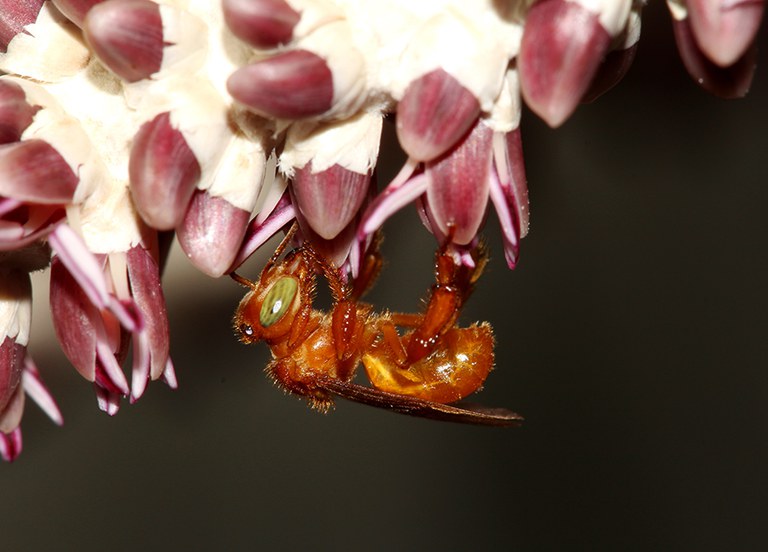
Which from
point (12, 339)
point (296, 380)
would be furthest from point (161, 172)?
point (296, 380)

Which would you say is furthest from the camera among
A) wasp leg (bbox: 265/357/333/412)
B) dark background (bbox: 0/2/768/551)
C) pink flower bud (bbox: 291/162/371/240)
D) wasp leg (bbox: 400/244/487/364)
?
dark background (bbox: 0/2/768/551)

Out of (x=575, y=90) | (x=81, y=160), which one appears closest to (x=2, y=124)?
(x=81, y=160)

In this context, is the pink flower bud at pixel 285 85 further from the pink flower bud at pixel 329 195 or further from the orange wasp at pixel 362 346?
the orange wasp at pixel 362 346

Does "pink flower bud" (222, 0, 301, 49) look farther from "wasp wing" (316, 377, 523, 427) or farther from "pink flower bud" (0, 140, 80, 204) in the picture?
"wasp wing" (316, 377, 523, 427)

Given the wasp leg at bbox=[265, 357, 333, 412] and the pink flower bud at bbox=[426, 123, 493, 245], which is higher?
the pink flower bud at bbox=[426, 123, 493, 245]

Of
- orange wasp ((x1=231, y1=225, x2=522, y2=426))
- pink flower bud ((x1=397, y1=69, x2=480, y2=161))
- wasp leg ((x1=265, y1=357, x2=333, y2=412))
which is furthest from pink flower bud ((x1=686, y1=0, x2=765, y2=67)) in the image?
wasp leg ((x1=265, y1=357, x2=333, y2=412))

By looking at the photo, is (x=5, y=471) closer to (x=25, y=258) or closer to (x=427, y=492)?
(x=427, y=492)

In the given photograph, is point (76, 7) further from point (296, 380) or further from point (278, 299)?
point (296, 380)

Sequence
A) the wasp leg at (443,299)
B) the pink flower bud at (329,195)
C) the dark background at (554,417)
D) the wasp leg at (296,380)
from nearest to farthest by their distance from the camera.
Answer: the pink flower bud at (329,195), the wasp leg at (443,299), the wasp leg at (296,380), the dark background at (554,417)

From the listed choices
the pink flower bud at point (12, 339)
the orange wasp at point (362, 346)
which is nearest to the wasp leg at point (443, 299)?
the orange wasp at point (362, 346)
